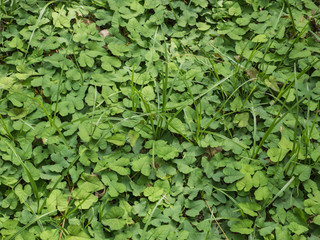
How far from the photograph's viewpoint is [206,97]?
2121 millimetres

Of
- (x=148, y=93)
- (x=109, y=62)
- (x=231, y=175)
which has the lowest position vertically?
(x=231, y=175)

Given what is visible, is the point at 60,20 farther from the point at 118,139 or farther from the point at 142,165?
the point at 142,165

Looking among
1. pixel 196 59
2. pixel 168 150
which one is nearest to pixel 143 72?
pixel 196 59

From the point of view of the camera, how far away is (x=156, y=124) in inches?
77.9

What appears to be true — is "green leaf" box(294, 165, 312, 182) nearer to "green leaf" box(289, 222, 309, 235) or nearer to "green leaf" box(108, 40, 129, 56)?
"green leaf" box(289, 222, 309, 235)

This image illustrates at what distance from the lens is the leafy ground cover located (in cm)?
170

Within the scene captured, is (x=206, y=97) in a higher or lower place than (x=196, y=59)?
lower

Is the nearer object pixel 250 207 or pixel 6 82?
pixel 250 207

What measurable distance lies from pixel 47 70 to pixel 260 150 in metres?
1.55

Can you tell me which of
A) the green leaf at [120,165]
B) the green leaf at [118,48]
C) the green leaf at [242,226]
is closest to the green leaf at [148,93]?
the green leaf at [118,48]

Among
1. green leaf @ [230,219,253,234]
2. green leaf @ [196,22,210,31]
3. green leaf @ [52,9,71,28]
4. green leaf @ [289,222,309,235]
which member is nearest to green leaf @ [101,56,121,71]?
green leaf @ [52,9,71,28]

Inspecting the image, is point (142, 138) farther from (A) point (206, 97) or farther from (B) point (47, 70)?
(B) point (47, 70)

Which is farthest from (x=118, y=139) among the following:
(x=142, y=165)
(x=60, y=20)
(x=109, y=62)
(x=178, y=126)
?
(x=60, y=20)

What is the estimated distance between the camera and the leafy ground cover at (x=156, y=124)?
67.1 inches
